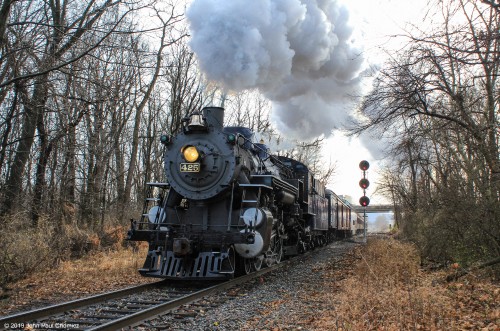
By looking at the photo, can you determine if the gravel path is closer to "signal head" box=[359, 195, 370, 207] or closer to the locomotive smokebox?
the locomotive smokebox

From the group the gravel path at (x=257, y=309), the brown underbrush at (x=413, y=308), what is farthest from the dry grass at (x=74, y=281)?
the brown underbrush at (x=413, y=308)

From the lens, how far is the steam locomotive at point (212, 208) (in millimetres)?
8352

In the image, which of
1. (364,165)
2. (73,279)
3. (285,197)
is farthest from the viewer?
(364,165)

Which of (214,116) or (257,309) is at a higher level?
(214,116)

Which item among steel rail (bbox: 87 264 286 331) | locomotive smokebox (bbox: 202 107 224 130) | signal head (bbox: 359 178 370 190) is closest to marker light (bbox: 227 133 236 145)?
locomotive smokebox (bbox: 202 107 224 130)

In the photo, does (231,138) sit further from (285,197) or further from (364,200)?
(364,200)

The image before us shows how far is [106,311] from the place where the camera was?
6230mm

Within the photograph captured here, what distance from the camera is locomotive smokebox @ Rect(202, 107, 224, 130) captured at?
990cm

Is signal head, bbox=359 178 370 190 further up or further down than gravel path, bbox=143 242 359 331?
further up

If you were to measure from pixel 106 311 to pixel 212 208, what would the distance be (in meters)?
3.85

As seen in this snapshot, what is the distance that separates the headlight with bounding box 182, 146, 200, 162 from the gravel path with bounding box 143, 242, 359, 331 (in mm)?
2830

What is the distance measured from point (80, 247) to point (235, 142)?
7.34m

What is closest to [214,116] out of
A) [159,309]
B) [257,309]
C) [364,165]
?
[257,309]

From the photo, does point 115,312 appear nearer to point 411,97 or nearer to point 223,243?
point 223,243
